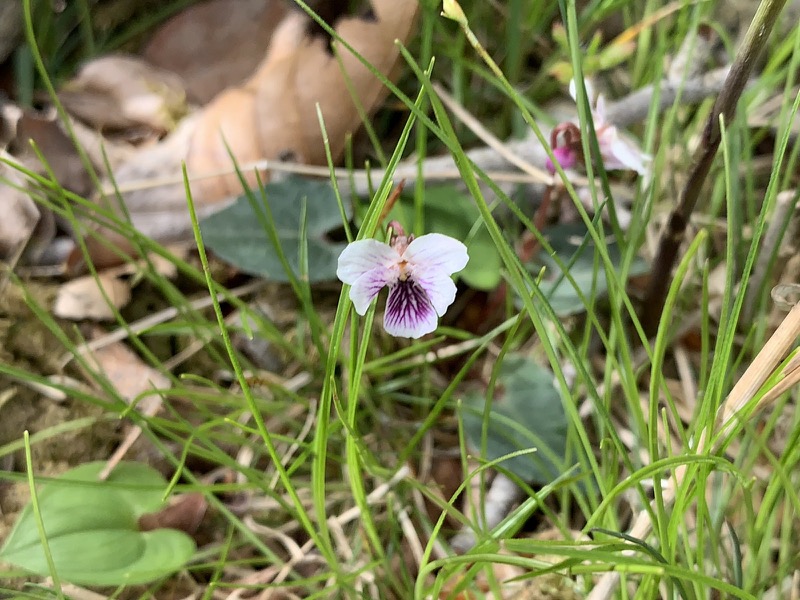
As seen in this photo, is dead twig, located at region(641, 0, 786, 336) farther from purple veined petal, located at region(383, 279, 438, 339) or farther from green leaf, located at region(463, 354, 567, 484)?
purple veined petal, located at region(383, 279, 438, 339)

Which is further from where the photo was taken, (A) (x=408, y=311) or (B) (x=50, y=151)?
(B) (x=50, y=151)

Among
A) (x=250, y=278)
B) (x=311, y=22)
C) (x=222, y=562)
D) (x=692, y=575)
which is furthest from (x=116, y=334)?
(x=692, y=575)

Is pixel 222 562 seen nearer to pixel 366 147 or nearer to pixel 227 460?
pixel 227 460

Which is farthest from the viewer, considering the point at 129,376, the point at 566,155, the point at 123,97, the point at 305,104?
the point at 123,97

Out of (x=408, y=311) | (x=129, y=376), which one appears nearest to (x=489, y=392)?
(x=408, y=311)

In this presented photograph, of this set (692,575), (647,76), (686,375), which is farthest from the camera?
(647,76)

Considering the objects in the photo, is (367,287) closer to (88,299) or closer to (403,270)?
(403,270)
